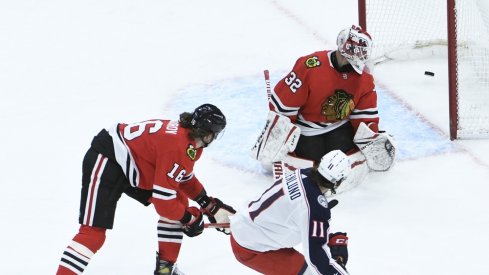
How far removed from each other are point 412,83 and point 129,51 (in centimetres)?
185

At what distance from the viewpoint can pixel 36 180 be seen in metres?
4.98

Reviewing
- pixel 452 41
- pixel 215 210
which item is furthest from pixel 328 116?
pixel 452 41

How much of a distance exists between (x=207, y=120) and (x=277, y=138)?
1.07 metres

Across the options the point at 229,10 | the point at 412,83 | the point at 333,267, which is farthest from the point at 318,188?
the point at 229,10

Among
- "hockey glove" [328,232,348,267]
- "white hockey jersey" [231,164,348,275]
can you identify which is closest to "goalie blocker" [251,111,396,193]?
"white hockey jersey" [231,164,348,275]

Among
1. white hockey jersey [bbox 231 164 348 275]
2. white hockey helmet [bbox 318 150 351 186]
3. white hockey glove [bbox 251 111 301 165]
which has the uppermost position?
white hockey helmet [bbox 318 150 351 186]

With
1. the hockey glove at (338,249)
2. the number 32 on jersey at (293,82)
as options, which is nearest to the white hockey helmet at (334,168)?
the hockey glove at (338,249)

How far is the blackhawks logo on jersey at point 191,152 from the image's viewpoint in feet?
12.4

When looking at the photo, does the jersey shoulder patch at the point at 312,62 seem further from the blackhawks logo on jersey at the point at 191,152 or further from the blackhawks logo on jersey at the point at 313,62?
the blackhawks logo on jersey at the point at 191,152

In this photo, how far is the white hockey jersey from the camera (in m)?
3.34

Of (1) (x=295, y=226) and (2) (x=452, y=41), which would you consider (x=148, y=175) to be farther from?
(2) (x=452, y=41)

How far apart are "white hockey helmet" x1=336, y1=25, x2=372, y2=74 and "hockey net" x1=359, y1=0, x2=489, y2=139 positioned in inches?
40.2

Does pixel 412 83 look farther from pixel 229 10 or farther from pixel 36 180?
pixel 36 180

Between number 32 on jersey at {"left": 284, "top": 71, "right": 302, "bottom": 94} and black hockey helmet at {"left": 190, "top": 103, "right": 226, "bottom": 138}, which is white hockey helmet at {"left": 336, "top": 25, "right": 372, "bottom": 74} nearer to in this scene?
number 32 on jersey at {"left": 284, "top": 71, "right": 302, "bottom": 94}
